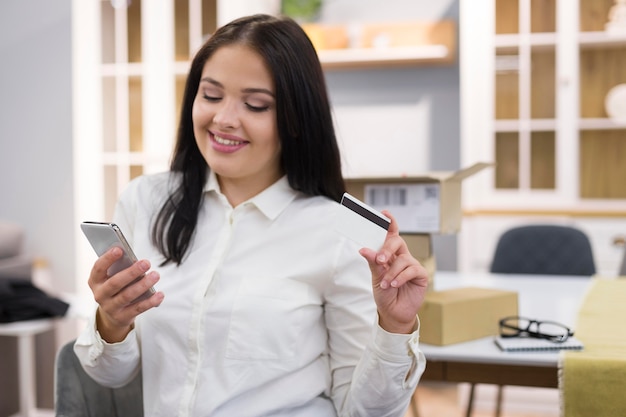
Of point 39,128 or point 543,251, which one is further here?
point 39,128

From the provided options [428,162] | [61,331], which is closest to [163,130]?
[61,331]

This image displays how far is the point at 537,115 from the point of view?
3.93 meters

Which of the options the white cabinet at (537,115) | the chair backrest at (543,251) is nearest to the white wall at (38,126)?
the white cabinet at (537,115)

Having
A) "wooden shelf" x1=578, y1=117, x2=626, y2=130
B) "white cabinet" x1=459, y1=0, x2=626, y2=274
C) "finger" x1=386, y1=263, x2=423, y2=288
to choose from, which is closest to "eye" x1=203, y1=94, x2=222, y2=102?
"finger" x1=386, y1=263, x2=423, y2=288

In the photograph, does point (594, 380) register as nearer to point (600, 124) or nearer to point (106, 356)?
point (106, 356)

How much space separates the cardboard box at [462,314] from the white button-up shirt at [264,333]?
1.20 feet

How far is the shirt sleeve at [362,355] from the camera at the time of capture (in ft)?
3.86

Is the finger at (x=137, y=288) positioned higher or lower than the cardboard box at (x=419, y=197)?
lower

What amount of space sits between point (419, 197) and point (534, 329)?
15.6 inches

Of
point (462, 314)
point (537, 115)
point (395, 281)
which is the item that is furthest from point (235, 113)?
point (537, 115)

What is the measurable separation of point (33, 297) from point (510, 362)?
78.3 inches

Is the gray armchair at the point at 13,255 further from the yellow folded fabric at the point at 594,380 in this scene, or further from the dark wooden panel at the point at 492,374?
the yellow folded fabric at the point at 594,380

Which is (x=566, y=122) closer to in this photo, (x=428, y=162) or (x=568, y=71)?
(x=568, y=71)

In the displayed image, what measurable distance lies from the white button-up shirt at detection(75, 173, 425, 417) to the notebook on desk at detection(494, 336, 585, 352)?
379 mm
